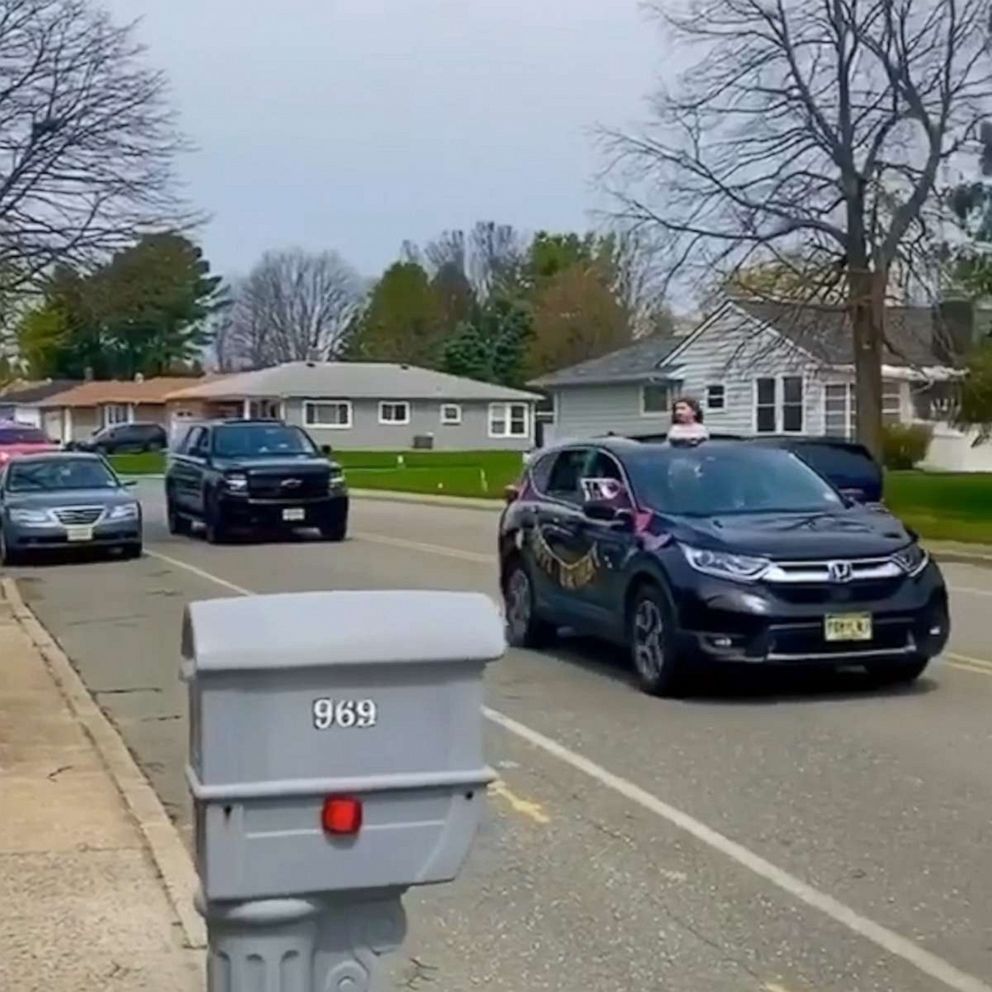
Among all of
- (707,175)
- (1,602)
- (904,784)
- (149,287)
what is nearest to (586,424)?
(707,175)

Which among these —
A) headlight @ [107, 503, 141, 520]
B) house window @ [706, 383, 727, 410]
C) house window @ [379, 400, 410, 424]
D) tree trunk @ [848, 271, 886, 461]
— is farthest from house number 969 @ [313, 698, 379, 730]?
house window @ [379, 400, 410, 424]

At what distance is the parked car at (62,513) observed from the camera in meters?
24.3

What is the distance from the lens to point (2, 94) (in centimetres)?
2633

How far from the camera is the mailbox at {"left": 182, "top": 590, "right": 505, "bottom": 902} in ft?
10.3

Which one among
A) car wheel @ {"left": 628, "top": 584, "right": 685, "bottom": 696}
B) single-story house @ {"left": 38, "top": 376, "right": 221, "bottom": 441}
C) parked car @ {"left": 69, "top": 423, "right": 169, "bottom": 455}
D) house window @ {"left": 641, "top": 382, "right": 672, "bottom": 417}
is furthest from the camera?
single-story house @ {"left": 38, "top": 376, "right": 221, "bottom": 441}

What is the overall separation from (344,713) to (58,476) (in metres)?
23.3

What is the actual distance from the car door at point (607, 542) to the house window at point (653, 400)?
153ft

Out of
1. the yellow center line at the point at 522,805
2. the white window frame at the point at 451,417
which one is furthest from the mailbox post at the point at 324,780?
the white window frame at the point at 451,417

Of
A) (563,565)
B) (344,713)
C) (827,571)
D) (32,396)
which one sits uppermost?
(32,396)

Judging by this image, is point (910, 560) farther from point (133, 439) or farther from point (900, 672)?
point (133, 439)

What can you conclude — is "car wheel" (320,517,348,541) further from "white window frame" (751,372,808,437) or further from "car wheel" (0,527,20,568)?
"white window frame" (751,372,808,437)

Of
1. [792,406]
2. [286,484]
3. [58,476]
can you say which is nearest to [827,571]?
[58,476]

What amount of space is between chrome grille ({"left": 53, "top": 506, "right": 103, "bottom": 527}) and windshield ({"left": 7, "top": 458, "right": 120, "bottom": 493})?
79 centimetres

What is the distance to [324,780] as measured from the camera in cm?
317
